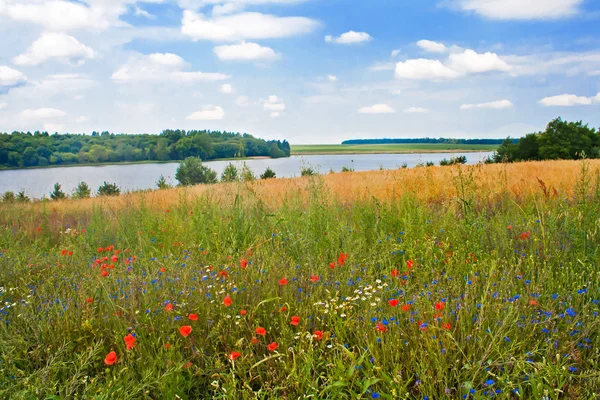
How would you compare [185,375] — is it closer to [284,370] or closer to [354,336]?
[284,370]

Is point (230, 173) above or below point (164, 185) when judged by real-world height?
above

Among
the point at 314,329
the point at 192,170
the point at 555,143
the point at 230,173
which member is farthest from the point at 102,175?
the point at 555,143

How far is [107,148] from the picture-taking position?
39.8 m

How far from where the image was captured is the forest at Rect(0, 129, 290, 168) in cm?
3419

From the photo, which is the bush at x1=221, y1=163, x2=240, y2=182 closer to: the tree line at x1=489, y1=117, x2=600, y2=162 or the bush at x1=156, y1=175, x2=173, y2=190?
the bush at x1=156, y1=175, x2=173, y2=190

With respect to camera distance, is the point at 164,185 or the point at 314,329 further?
the point at 164,185

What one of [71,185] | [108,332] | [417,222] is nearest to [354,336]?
[108,332]

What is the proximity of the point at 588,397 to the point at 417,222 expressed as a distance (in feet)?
10.4

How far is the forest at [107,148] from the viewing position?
112 feet

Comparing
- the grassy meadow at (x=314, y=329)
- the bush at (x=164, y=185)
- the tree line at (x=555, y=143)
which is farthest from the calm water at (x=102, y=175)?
the tree line at (x=555, y=143)

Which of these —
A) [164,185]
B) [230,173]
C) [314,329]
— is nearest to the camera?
[314,329]

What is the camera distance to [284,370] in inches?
103

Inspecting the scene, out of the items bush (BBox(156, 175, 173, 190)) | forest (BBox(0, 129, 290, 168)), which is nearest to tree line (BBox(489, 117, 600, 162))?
forest (BBox(0, 129, 290, 168))

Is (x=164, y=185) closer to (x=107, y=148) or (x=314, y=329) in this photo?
(x=314, y=329)
